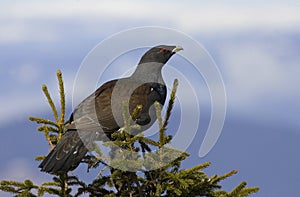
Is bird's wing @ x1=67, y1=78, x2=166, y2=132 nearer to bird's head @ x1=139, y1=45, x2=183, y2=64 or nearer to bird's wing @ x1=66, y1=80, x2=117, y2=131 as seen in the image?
bird's wing @ x1=66, y1=80, x2=117, y2=131

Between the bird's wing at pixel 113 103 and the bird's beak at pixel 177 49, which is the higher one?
the bird's beak at pixel 177 49

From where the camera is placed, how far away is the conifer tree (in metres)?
6.93

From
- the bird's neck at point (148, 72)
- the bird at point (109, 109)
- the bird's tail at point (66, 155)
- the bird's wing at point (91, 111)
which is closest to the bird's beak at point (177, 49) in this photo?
the bird at point (109, 109)

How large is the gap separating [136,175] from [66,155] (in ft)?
4.15

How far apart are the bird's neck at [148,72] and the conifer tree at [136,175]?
9.94 feet

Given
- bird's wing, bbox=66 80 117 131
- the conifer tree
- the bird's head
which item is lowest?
the conifer tree

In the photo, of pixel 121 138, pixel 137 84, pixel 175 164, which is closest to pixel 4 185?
pixel 121 138

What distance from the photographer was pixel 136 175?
7402 mm

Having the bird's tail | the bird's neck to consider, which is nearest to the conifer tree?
the bird's tail

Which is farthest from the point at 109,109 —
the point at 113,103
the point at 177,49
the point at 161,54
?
the point at 177,49

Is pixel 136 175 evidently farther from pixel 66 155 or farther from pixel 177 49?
pixel 177 49

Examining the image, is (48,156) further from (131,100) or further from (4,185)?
(131,100)

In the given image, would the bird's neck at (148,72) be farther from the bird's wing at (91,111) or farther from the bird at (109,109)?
the bird's wing at (91,111)

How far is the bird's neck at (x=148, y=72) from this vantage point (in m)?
10.9
